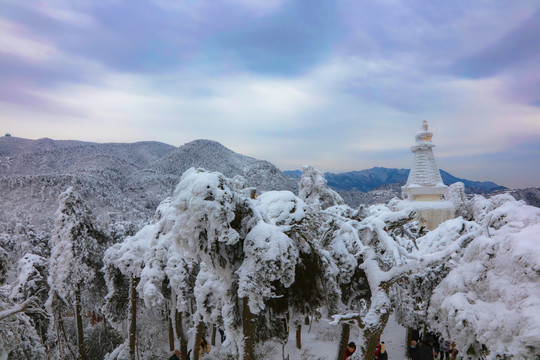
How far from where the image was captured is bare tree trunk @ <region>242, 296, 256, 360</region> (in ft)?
21.5

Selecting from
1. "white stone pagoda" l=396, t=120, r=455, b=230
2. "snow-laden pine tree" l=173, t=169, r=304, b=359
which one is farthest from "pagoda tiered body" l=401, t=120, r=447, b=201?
"snow-laden pine tree" l=173, t=169, r=304, b=359

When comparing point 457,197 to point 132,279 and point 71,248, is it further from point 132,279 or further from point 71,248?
point 71,248

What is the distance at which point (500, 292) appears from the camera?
17.4 ft

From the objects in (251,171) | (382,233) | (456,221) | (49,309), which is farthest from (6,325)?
(251,171)

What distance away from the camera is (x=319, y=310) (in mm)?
7762

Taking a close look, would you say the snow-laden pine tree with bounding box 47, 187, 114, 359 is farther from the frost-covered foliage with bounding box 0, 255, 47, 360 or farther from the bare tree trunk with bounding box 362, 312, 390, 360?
the bare tree trunk with bounding box 362, 312, 390, 360

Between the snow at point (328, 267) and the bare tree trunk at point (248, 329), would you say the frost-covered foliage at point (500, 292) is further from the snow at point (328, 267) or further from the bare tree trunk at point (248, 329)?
the bare tree trunk at point (248, 329)

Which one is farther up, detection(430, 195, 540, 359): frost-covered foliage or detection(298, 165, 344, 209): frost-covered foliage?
detection(298, 165, 344, 209): frost-covered foliage

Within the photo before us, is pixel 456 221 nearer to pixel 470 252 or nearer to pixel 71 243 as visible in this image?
pixel 470 252

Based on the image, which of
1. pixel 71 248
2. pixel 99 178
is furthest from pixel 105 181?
pixel 71 248

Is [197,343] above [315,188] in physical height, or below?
below

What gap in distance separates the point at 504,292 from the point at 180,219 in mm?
5911

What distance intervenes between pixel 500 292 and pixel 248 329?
493 centimetres

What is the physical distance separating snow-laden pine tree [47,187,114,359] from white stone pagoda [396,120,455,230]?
19.0 m
